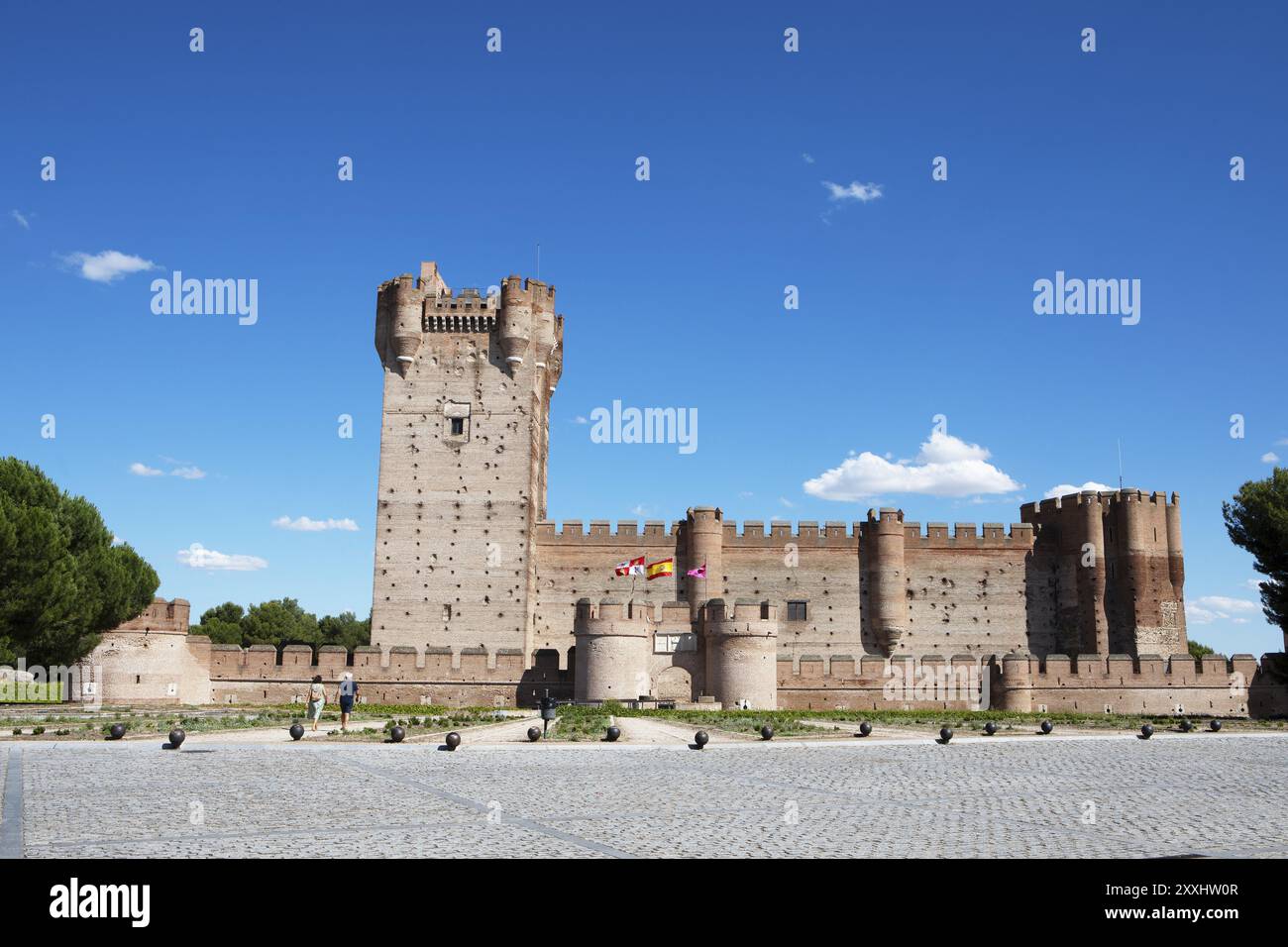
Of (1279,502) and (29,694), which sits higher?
(1279,502)

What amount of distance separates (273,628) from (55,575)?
45027 millimetres

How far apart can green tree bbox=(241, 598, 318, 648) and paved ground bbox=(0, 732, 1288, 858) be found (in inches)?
2304

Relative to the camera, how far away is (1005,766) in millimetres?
15742

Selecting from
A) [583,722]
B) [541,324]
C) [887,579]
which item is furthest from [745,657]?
[541,324]

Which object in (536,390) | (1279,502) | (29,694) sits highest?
(536,390)

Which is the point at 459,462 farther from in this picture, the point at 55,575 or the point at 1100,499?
the point at 1100,499

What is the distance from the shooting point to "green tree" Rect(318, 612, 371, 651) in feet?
257

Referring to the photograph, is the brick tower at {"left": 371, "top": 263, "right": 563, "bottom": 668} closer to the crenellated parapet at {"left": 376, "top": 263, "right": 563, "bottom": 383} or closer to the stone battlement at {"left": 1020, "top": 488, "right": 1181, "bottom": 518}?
the crenellated parapet at {"left": 376, "top": 263, "right": 563, "bottom": 383}

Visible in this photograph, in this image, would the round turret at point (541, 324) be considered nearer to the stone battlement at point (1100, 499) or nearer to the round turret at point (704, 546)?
the round turret at point (704, 546)

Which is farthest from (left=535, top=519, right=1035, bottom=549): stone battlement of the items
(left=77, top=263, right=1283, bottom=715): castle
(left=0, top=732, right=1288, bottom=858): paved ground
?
(left=0, top=732, right=1288, bottom=858): paved ground
